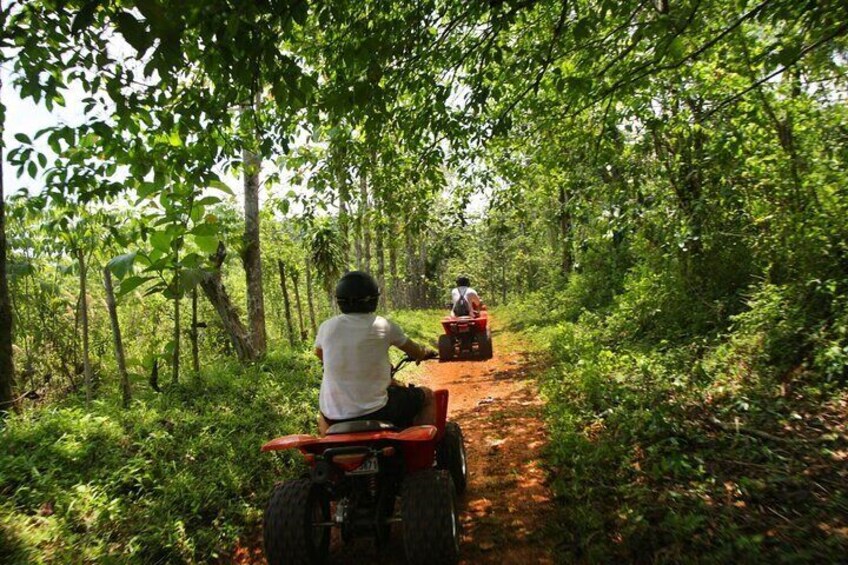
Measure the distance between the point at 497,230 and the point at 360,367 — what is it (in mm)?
6075

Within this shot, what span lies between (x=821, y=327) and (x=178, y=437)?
655 cm

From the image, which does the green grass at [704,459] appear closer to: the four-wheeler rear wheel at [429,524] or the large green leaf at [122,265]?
the four-wheeler rear wheel at [429,524]

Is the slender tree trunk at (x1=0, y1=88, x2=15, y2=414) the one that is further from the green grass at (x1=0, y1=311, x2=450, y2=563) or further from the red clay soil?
the red clay soil

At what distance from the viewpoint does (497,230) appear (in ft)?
29.9

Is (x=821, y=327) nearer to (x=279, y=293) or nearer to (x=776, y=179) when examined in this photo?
(x=776, y=179)

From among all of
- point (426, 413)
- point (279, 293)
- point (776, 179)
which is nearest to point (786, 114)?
point (776, 179)

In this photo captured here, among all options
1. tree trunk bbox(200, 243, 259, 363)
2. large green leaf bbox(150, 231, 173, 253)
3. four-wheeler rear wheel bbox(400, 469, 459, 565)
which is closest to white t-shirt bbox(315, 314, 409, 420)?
four-wheeler rear wheel bbox(400, 469, 459, 565)

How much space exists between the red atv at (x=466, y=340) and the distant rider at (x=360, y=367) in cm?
667

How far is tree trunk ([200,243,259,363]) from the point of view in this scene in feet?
25.1

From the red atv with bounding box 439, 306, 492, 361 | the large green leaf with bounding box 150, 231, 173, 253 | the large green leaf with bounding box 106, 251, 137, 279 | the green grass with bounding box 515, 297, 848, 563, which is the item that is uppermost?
the large green leaf with bounding box 150, 231, 173, 253

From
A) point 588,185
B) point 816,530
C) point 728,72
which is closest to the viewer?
point 816,530

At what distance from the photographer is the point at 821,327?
502 centimetres

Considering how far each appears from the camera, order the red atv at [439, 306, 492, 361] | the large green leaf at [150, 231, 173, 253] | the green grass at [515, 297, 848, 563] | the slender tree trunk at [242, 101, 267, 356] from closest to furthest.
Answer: the green grass at [515, 297, 848, 563] → the large green leaf at [150, 231, 173, 253] → the slender tree trunk at [242, 101, 267, 356] → the red atv at [439, 306, 492, 361]

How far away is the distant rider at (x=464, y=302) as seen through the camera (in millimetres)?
10781
